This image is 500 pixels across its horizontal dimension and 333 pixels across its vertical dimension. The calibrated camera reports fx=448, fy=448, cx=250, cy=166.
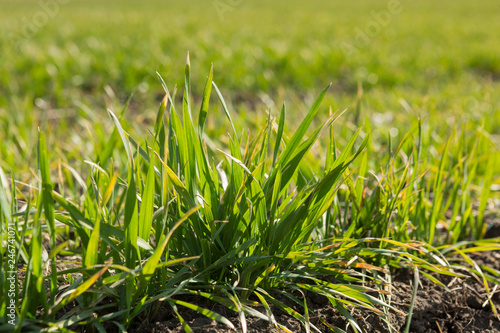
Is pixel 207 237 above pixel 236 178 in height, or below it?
below

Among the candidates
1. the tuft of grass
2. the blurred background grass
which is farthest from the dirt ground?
the blurred background grass

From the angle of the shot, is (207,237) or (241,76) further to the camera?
(241,76)

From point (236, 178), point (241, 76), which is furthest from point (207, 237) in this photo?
point (241, 76)

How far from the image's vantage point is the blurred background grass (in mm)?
3129

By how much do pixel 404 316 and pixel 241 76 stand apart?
418 centimetres

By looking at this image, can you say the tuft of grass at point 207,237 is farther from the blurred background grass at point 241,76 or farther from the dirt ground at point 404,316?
the blurred background grass at point 241,76

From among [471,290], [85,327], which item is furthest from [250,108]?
[85,327]

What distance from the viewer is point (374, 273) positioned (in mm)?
1370

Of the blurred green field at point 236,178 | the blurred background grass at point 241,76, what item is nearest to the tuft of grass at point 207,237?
the blurred green field at point 236,178

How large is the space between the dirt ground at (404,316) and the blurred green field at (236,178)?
0.15ft

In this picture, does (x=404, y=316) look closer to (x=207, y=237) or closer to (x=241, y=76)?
(x=207, y=237)

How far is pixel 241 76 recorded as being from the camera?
5199 mm

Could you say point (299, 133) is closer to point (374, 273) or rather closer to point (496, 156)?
point (374, 273)

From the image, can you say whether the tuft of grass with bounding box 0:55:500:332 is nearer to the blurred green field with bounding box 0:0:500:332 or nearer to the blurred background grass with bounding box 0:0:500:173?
the blurred green field with bounding box 0:0:500:332
